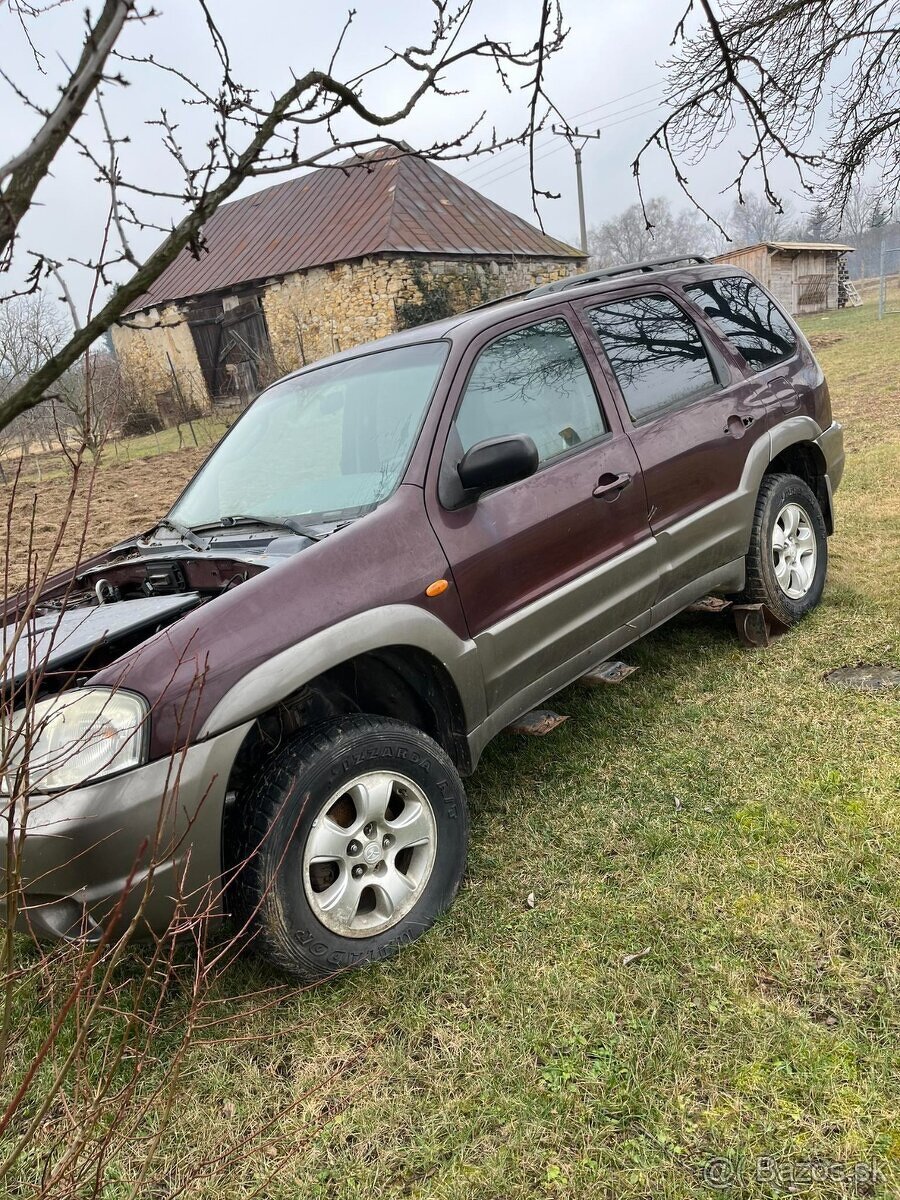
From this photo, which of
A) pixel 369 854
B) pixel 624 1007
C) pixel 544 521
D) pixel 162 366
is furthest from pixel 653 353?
pixel 162 366

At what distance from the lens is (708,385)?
395 cm

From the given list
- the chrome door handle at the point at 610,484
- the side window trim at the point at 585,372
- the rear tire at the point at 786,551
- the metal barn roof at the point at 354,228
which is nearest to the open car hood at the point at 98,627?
the side window trim at the point at 585,372

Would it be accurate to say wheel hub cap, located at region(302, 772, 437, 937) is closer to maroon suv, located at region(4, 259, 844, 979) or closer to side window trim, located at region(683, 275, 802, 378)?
maroon suv, located at region(4, 259, 844, 979)

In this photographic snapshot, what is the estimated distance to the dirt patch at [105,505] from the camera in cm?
891

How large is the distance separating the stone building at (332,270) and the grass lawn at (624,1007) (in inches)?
691

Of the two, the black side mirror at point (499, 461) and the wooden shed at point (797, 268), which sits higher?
the wooden shed at point (797, 268)

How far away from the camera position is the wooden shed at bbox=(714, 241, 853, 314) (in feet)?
104

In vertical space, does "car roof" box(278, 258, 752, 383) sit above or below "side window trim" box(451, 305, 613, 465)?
Answer: above

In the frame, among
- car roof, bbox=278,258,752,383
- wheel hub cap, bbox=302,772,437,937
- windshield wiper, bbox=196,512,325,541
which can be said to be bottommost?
wheel hub cap, bbox=302,772,437,937

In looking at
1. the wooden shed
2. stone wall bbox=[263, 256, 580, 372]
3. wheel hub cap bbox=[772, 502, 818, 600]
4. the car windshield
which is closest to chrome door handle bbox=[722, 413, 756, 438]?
wheel hub cap bbox=[772, 502, 818, 600]

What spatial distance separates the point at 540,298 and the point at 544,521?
3.44 feet

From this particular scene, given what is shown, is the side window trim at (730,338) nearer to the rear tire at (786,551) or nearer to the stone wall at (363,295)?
the rear tire at (786,551)

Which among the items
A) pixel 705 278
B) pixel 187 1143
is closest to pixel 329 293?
pixel 705 278

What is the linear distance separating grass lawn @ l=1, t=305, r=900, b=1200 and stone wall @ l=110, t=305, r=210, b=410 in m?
23.3
